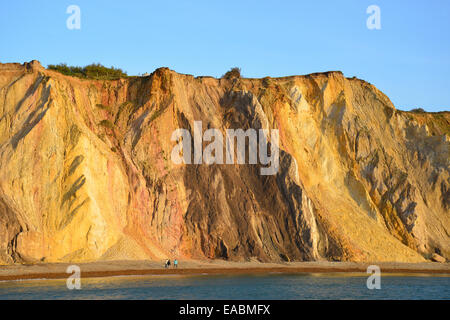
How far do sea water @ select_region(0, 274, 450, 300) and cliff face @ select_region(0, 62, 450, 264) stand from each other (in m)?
4.30

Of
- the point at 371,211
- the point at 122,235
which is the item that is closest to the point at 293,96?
the point at 371,211

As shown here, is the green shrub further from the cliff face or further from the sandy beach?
the sandy beach

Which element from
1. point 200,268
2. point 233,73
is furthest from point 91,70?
point 200,268

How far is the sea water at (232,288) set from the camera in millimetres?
30028

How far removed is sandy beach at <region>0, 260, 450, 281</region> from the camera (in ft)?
114

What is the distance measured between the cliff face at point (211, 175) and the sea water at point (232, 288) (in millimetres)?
4299

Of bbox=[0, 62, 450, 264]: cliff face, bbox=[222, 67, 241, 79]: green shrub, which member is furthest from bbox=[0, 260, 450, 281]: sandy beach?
bbox=[222, 67, 241, 79]: green shrub

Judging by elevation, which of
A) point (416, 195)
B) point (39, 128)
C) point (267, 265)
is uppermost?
point (39, 128)

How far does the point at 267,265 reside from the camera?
42.7 meters

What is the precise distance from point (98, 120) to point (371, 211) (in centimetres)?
2118

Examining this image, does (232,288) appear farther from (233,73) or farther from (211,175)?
(233,73)

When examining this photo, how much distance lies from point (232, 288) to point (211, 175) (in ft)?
47.8
